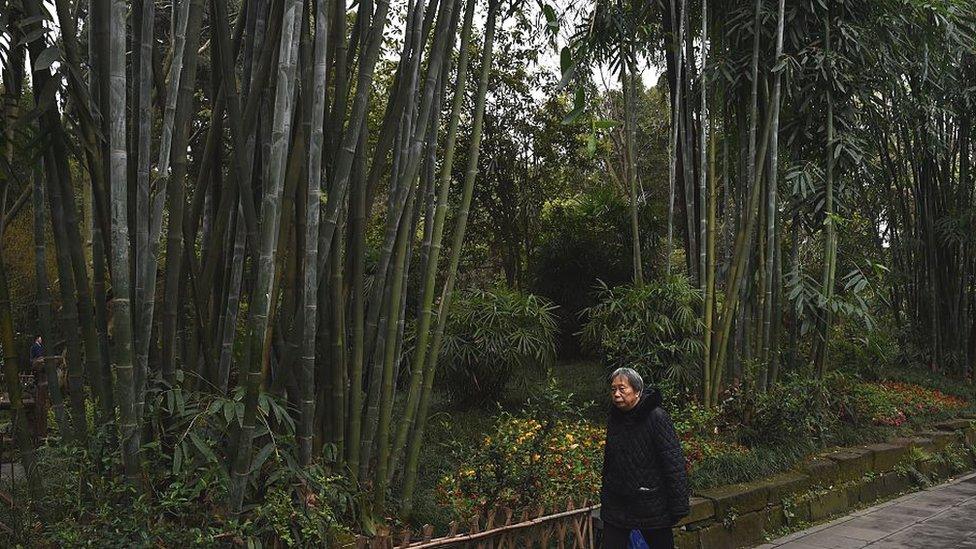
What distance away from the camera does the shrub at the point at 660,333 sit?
4.79m

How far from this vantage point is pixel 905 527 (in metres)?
4.44

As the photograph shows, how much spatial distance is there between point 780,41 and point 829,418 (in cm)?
244

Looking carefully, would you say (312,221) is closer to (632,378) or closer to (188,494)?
(188,494)

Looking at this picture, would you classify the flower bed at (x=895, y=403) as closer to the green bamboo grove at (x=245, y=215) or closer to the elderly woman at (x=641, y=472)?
the elderly woman at (x=641, y=472)

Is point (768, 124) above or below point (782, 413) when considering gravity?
above

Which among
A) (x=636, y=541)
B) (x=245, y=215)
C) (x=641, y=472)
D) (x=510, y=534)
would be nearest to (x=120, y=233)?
(x=245, y=215)

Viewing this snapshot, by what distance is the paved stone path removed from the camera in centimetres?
406

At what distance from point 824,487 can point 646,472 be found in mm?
2397

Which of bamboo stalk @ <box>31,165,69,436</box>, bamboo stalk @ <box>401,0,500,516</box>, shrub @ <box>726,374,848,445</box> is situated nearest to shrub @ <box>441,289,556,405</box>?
shrub @ <box>726,374,848,445</box>

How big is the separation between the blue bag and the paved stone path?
1.50m

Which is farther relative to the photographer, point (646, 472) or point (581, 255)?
point (581, 255)

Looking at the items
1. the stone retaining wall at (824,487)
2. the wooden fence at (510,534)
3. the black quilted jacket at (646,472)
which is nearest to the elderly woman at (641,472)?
the black quilted jacket at (646,472)

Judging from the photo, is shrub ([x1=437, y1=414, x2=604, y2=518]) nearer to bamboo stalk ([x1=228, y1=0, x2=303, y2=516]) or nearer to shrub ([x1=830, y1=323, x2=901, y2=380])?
bamboo stalk ([x1=228, y1=0, x2=303, y2=516])

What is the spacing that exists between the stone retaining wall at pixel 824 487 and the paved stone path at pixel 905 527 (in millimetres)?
93
